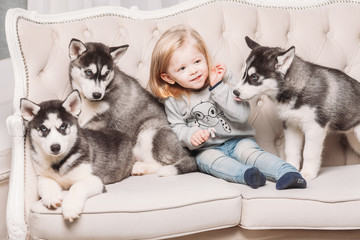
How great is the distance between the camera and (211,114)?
2359 mm

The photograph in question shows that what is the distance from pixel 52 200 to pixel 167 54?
39.8 inches

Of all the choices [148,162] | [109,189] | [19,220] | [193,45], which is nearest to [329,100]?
[193,45]

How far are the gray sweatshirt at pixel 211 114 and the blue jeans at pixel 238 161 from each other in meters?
0.05

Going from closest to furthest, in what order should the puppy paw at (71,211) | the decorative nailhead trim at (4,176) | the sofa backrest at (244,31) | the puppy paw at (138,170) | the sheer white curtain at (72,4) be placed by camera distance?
the puppy paw at (71,211) < the decorative nailhead trim at (4,176) < the puppy paw at (138,170) < the sofa backrest at (244,31) < the sheer white curtain at (72,4)

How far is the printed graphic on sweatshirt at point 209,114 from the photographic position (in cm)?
235

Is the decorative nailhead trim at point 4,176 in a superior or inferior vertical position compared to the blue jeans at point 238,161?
inferior

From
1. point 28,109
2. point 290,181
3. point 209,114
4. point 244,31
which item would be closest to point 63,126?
point 28,109

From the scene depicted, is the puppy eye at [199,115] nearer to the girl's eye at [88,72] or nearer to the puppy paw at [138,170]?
the puppy paw at [138,170]

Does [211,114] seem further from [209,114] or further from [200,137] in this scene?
[200,137]

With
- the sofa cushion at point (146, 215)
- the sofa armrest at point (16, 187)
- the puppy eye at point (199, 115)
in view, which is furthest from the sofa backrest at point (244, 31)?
the sofa cushion at point (146, 215)

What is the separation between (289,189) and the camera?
6.15 feet

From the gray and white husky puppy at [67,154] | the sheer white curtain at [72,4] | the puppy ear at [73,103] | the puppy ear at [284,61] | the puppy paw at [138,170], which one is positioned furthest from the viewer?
the sheer white curtain at [72,4]

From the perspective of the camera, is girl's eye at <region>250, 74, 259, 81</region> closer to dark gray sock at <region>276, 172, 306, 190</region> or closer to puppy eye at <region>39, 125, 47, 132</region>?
dark gray sock at <region>276, 172, 306, 190</region>

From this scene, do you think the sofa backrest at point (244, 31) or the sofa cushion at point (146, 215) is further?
the sofa backrest at point (244, 31)
